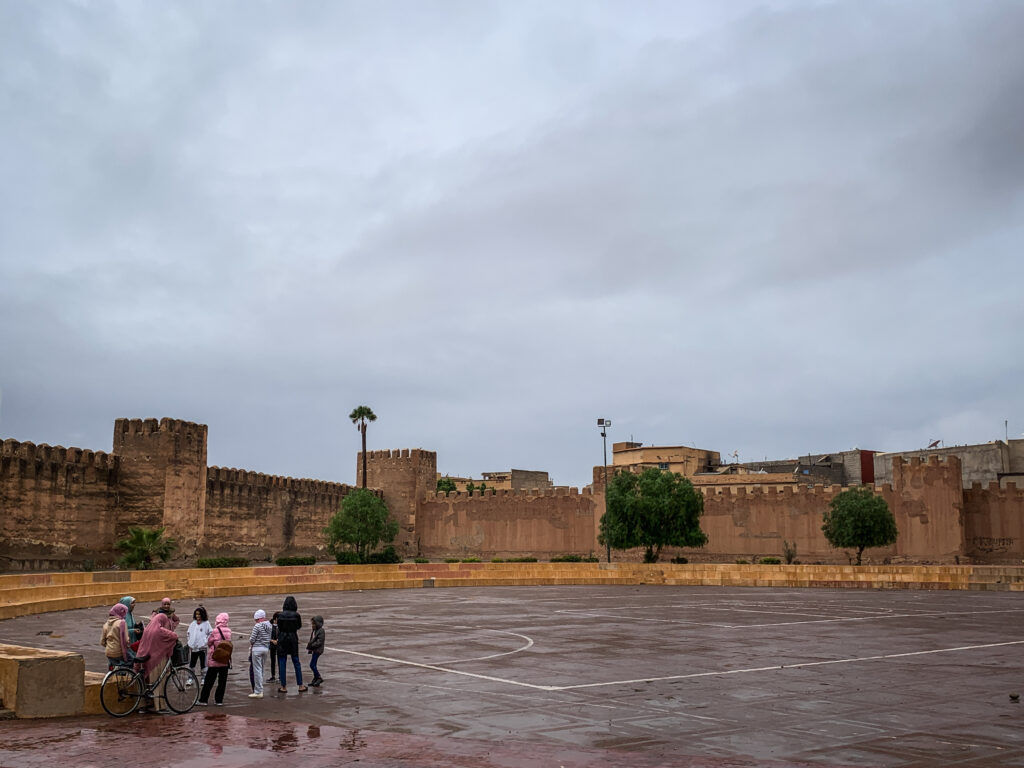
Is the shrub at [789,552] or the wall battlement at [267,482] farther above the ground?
the wall battlement at [267,482]

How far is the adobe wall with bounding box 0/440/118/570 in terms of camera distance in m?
34.2

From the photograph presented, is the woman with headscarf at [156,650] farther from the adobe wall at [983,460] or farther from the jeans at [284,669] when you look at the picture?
the adobe wall at [983,460]

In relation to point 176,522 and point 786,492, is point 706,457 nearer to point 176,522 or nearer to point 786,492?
point 786,492

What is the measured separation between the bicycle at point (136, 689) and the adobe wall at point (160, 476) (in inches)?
1224

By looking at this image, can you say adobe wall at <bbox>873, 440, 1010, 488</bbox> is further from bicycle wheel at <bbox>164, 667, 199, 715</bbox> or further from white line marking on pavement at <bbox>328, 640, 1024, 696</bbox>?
bicycle wheel at <bbox>164, 667, 199, 715</bbox>

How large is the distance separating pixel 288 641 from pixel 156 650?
6.29 ft

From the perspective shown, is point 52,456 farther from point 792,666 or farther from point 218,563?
point 792,666

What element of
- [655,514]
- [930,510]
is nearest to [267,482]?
[655,514]

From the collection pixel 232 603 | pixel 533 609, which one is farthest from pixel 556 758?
pixel 232 603

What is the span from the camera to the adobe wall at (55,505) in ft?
112

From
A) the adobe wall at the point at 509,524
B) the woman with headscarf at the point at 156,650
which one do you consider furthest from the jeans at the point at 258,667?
the adobe wall at the point at 509,524

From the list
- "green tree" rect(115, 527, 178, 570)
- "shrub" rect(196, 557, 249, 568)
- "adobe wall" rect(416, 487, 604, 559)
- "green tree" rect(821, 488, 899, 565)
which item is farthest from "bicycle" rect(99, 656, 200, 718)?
"adobe wall" rect(416, 487, 604, 559)

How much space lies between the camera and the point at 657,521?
151 feet

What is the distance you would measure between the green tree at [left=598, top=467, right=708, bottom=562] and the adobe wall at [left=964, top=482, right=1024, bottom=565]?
556 inches
